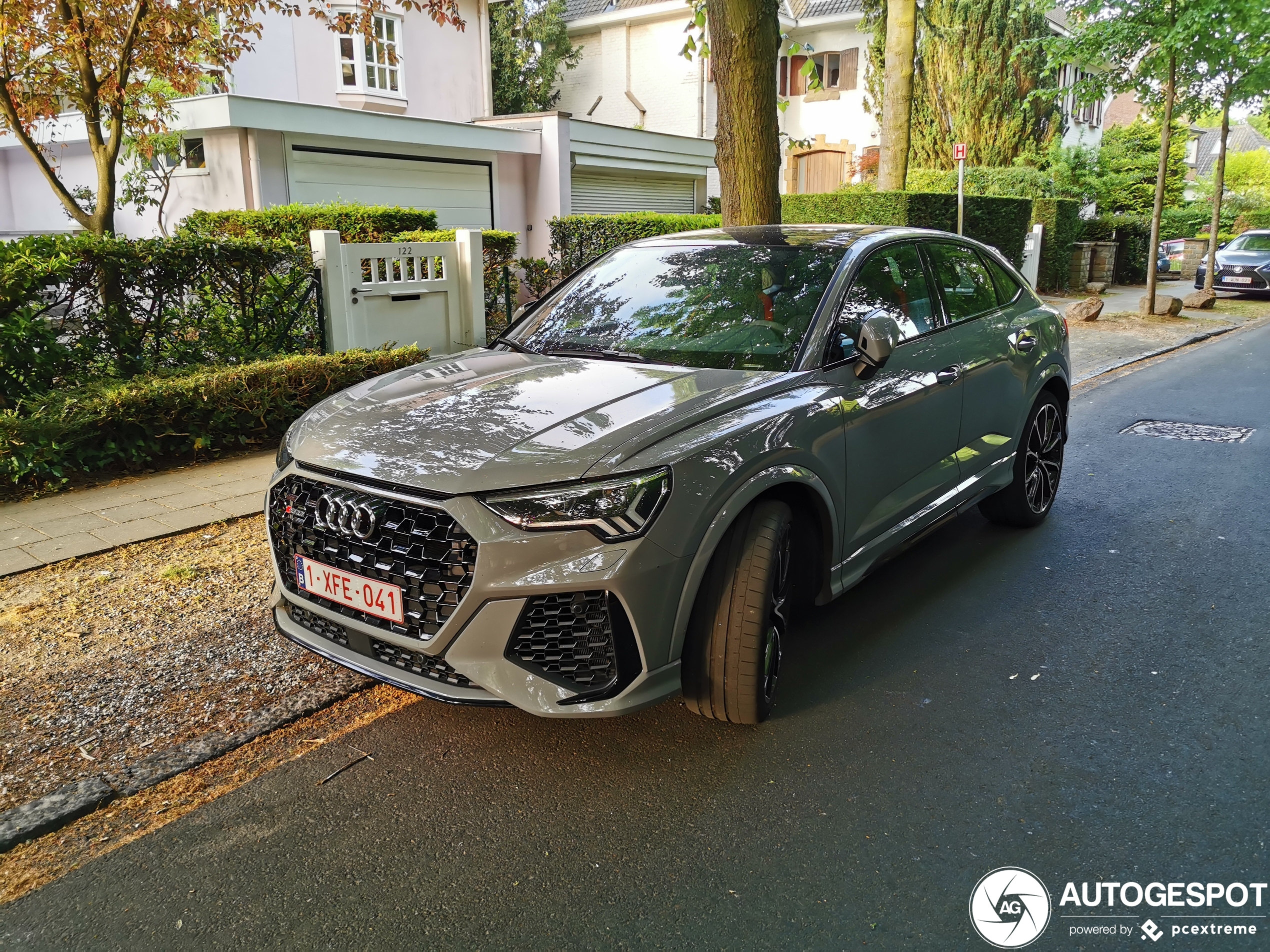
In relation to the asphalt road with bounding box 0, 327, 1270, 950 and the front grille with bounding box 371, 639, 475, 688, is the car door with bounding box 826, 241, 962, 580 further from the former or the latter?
the front grille with bounding box 371, 639, 475, 688

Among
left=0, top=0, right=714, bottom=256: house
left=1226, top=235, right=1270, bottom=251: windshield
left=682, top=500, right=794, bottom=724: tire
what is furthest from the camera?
left=1226, top=235, right=1270, bottom=251: windshield

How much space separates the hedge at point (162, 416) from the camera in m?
5.94

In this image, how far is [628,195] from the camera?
2269 centimetres

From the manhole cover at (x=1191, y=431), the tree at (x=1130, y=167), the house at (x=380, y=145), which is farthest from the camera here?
the tree at (x=1130, y=167)

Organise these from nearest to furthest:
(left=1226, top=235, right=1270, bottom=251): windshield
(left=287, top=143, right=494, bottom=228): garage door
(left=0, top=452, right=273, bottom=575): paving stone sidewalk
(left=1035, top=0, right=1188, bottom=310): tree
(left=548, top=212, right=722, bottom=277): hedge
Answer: (left=0, top=452, right=273, bottom=575): paving stone sidewalk < (left=548, top=212, right=722, bottom=277): hedge < (left=287, top=143, right=494, bottom=228): garage door < (left=1035, top=0, right=1188, bottom=310): tree < (left=1226, top=235, right=1270, bottom=251): windshield

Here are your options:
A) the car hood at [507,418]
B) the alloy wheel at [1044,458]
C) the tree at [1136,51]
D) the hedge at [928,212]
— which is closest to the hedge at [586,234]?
the hedge at [928,212]

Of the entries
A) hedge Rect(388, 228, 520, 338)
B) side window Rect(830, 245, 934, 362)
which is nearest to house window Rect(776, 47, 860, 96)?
hedge Rect(388, 228, 520, 338)

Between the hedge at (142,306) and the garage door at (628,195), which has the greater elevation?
the garage door at (628,195)

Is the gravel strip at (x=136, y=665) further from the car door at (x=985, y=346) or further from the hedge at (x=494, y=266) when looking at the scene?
the hedge at (x=494, y=266)

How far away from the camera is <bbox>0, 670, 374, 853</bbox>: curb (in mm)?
2947

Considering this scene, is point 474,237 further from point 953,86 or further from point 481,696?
point 953,86

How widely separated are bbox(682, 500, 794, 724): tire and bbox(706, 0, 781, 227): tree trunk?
5322 millimetres

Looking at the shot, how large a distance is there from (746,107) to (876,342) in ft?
15.7

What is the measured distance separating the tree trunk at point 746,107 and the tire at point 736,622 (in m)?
5.32
